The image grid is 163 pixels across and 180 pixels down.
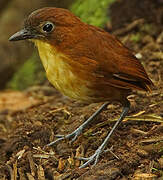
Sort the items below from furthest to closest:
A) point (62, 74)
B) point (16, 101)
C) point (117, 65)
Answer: point (16, 101)
point (117, 65)
point (62, 74)

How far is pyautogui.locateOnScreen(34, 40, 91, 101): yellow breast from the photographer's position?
3.57m

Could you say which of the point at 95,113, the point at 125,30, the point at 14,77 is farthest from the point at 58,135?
the point at 14,77

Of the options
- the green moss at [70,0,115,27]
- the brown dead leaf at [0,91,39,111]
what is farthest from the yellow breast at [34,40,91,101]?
the green moss at [70,0,115,27]

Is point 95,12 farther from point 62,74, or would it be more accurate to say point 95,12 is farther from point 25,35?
point 62,74

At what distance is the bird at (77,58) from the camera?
358 cm

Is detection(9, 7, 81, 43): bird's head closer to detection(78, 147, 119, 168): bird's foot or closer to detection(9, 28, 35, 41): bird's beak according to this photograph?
detection(9, 28, 35, 41): bird's beak

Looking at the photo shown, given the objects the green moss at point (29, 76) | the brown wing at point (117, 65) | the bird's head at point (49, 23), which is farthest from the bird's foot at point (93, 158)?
the green moss at point (29, 76)

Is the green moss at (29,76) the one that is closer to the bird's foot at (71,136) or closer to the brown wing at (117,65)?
the bird's foot at (71,136)

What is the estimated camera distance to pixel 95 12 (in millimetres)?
6500

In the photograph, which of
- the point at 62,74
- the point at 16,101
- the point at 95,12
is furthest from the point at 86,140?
the point at 95,12

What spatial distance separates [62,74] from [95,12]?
316 centimetres

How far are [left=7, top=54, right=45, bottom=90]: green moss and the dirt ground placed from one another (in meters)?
1.23

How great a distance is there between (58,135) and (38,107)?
127 centimetres

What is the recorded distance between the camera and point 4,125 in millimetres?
5312
